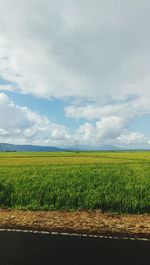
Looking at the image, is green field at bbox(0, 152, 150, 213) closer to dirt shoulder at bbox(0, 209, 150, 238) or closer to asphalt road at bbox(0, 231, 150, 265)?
dirt shoulder at bbox(0, 209, 150, 238)

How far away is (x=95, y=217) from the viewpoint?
16078 mm

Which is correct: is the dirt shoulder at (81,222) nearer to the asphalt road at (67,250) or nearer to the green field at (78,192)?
the green field at (78,192)

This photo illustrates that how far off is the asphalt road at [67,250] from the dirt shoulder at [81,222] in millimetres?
1421

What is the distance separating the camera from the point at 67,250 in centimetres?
1026

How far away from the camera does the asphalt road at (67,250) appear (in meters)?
9.24

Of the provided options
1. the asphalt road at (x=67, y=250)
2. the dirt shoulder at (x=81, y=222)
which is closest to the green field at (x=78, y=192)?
the dirt shoulder at (x=81, y=222)

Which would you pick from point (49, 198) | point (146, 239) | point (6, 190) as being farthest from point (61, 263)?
point (6, 190)

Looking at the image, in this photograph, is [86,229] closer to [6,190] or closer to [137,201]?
[137,201]

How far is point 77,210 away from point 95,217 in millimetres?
2045

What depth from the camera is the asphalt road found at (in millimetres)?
9242

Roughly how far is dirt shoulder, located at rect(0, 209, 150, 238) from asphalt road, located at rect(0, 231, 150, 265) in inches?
56.0

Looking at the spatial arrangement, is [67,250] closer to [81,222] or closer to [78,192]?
[81,222]

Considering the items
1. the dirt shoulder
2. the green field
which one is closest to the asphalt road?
the dirt shoulder

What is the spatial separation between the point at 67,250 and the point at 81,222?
4346 millimetres
